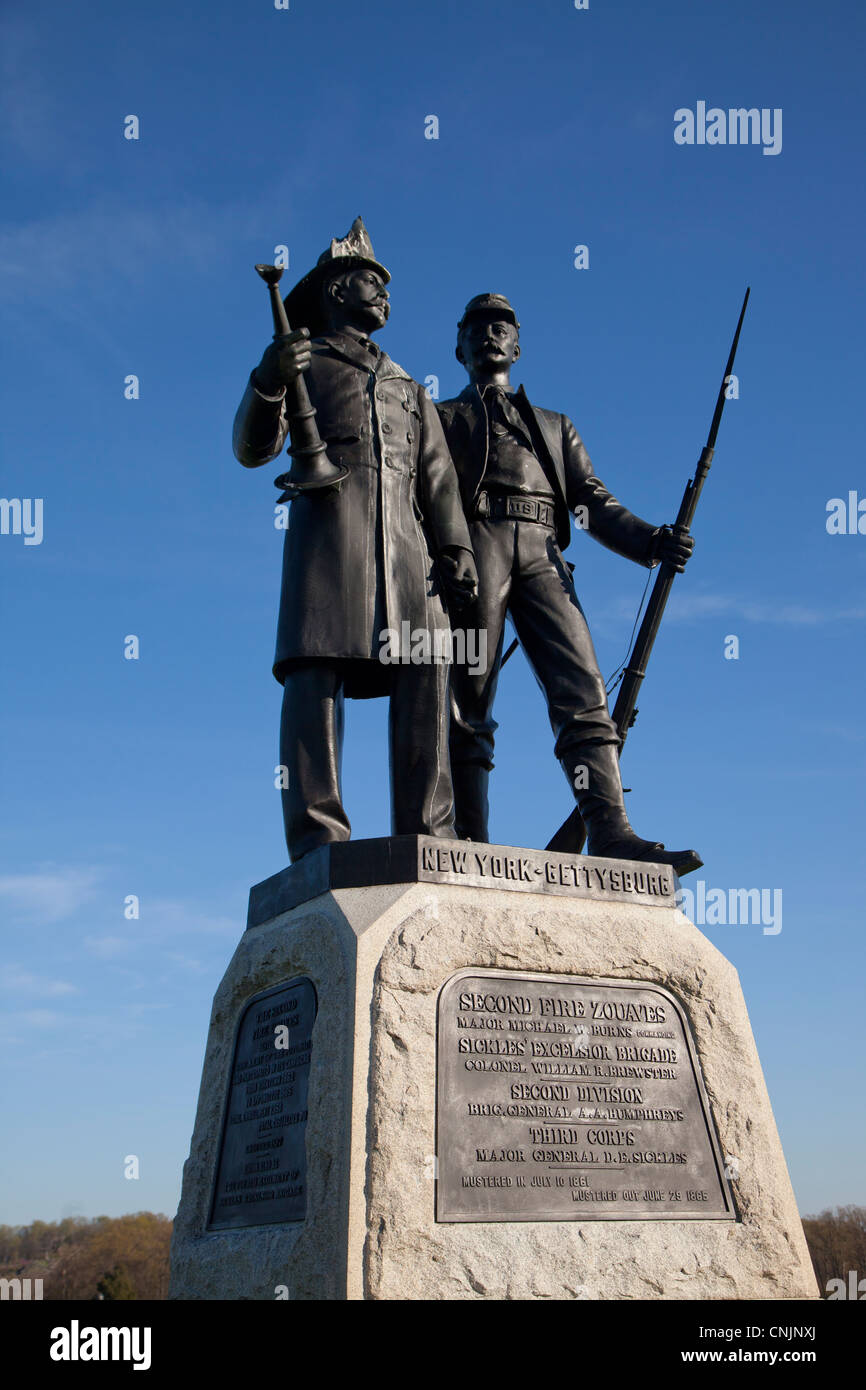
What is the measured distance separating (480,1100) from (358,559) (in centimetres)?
230

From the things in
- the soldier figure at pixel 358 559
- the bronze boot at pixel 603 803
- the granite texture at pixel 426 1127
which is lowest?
the granite texture at pixel 426 1127

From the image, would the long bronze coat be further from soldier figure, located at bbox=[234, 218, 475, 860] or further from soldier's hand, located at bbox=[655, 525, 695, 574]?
soldier's hand, located at bbox=[655, 525, 695, 574]

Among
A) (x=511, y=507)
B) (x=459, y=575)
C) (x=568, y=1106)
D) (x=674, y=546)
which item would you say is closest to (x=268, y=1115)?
(x=568, y=1106)

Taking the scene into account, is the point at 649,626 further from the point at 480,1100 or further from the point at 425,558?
the point at 480,1100

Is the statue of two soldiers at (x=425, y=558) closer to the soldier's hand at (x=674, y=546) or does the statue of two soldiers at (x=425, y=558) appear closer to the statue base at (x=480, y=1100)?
the soldier's hand at (x=674, y=546)

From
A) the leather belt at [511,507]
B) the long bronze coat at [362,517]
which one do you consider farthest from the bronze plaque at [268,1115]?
the leather belt at [511,507]

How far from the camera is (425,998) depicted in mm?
4102

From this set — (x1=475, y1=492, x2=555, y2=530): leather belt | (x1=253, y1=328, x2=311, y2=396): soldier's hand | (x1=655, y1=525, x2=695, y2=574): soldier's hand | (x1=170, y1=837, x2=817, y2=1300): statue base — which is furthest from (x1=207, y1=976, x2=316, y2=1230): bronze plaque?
(x1=655, y1=525, x2=695, y2=574): soldier's hand

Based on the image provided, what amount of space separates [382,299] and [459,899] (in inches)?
120

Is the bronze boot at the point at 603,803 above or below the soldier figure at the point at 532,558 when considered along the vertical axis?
below

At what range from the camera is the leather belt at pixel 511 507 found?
19.8 feet

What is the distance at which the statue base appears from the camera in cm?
380
